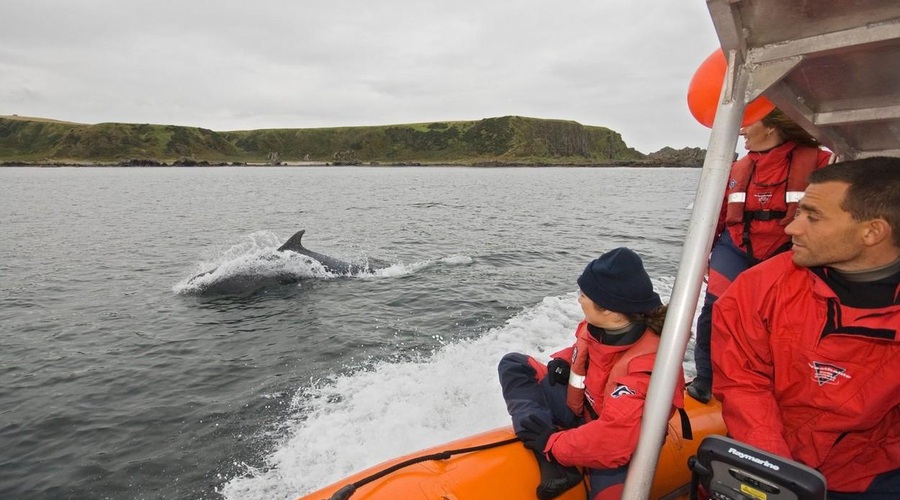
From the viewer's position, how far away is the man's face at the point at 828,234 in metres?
2.70

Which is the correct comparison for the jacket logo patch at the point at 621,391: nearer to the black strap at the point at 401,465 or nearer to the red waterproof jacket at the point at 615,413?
the red waterproof jacket at the point at 615,413

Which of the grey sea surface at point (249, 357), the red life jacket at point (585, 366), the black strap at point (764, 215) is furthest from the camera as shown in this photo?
the grey sea surface at point (249, 357)

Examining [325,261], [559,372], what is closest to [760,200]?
[559,372]

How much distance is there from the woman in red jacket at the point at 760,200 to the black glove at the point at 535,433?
77.9 inches

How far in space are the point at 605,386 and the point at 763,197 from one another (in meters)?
2.84

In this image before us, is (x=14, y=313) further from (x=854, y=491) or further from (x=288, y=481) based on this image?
(x=854, y=491)

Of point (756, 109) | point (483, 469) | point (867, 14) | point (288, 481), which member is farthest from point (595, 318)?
point (288, 481)

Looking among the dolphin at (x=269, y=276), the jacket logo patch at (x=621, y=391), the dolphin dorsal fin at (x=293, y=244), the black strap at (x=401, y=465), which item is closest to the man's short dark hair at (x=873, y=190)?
the jacket logo patch at (x=621, y=391)

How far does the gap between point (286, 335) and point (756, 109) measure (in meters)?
10.9

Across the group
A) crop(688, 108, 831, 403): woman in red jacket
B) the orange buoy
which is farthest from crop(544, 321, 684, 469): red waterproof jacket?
crop(688, 108, 831, 403): woman in red jacket

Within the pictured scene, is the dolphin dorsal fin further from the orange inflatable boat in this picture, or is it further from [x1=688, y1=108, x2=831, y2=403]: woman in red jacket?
[x1=688, y1=108, x2=831, y2=403]: woman in red jacket

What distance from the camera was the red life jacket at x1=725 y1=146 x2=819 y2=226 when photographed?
482 cm

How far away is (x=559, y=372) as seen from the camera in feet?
14.5

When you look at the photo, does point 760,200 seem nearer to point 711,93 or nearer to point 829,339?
point 711,93
